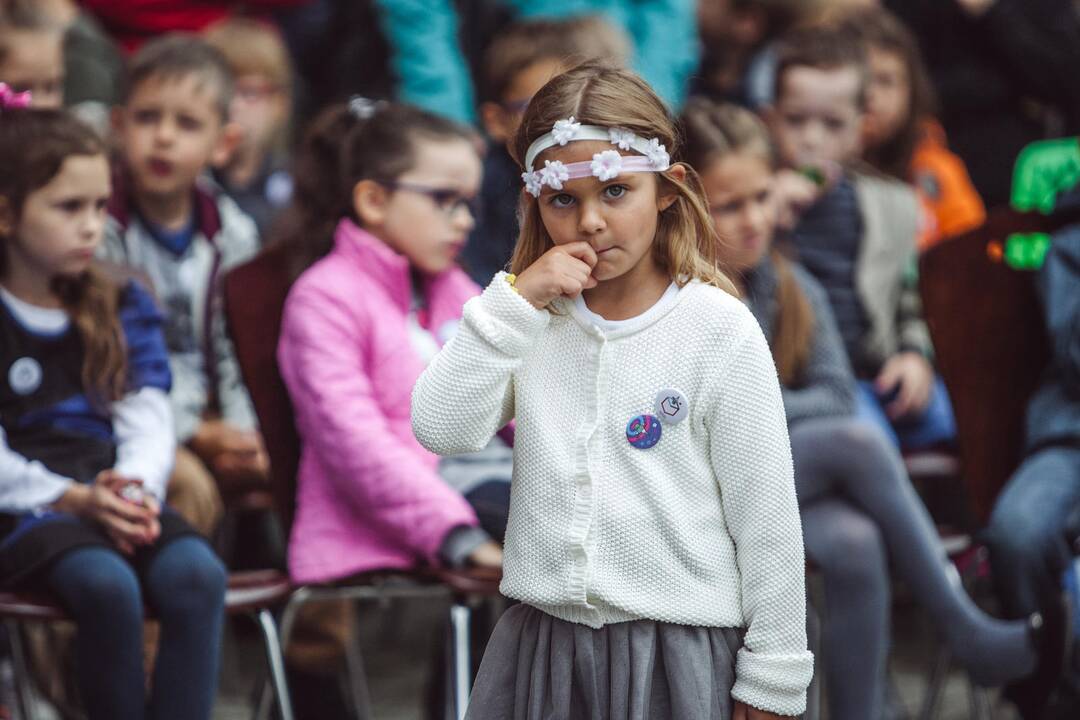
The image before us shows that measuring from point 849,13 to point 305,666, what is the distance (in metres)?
2.86

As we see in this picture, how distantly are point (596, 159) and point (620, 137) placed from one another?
0.06 m

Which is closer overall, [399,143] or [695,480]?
[695,480]

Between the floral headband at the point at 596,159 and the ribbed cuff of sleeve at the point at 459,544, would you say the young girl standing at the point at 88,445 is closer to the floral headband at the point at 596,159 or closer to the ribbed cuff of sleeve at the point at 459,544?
the ribbed cuff of sleeve at the point at 459,544

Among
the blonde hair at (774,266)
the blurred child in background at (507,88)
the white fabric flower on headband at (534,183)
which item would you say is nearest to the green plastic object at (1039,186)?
the blonde hair at (774,266)

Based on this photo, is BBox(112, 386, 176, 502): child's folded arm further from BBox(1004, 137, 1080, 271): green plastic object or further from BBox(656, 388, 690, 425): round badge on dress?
BBox(1004, 137, 1080, 271): green plastic object

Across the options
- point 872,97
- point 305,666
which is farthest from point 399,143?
point 872,97

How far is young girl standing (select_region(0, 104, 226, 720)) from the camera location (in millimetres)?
2830

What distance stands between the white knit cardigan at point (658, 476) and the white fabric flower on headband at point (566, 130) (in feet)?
0.70

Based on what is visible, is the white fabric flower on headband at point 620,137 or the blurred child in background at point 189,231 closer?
the white fabric flower on headband at point 620,137

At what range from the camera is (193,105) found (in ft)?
13.6

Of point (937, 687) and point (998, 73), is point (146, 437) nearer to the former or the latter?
point (937, 687)

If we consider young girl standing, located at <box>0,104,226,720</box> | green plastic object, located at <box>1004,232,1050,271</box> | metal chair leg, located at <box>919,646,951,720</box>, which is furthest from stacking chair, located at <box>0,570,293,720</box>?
green plastic object, located at <box>1004,232,1050,271</box>

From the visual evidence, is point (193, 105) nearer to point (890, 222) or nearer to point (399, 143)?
point (399, 143)

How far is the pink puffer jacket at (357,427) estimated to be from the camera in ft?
10.5
